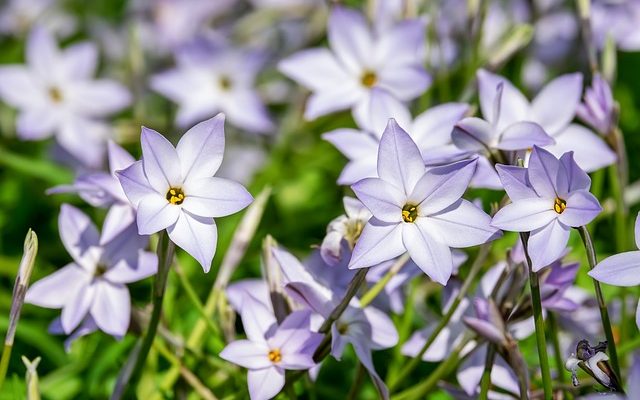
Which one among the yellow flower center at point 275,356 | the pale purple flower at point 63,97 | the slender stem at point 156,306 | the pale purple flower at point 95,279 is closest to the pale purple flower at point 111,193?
the pale purple flower at point 95,279

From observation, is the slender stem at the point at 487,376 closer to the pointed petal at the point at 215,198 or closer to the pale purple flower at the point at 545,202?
the pale purple flower at the point at 545,202

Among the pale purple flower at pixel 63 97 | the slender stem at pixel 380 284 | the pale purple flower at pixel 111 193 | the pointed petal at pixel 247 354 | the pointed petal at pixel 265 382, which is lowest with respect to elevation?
the pale purple flower at pixel 63 97

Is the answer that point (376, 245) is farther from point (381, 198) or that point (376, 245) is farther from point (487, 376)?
point (487, 376)

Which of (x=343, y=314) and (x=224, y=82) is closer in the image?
(x=343, y=314)

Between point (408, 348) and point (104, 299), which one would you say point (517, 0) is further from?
point (104, 299)

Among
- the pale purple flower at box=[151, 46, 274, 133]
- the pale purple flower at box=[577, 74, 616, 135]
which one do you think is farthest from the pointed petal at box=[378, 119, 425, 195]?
the pale purple flower at box=[151, 46, 274, 133]

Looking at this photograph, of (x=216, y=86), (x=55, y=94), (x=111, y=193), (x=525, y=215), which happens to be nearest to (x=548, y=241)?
(x=525, y=215)
